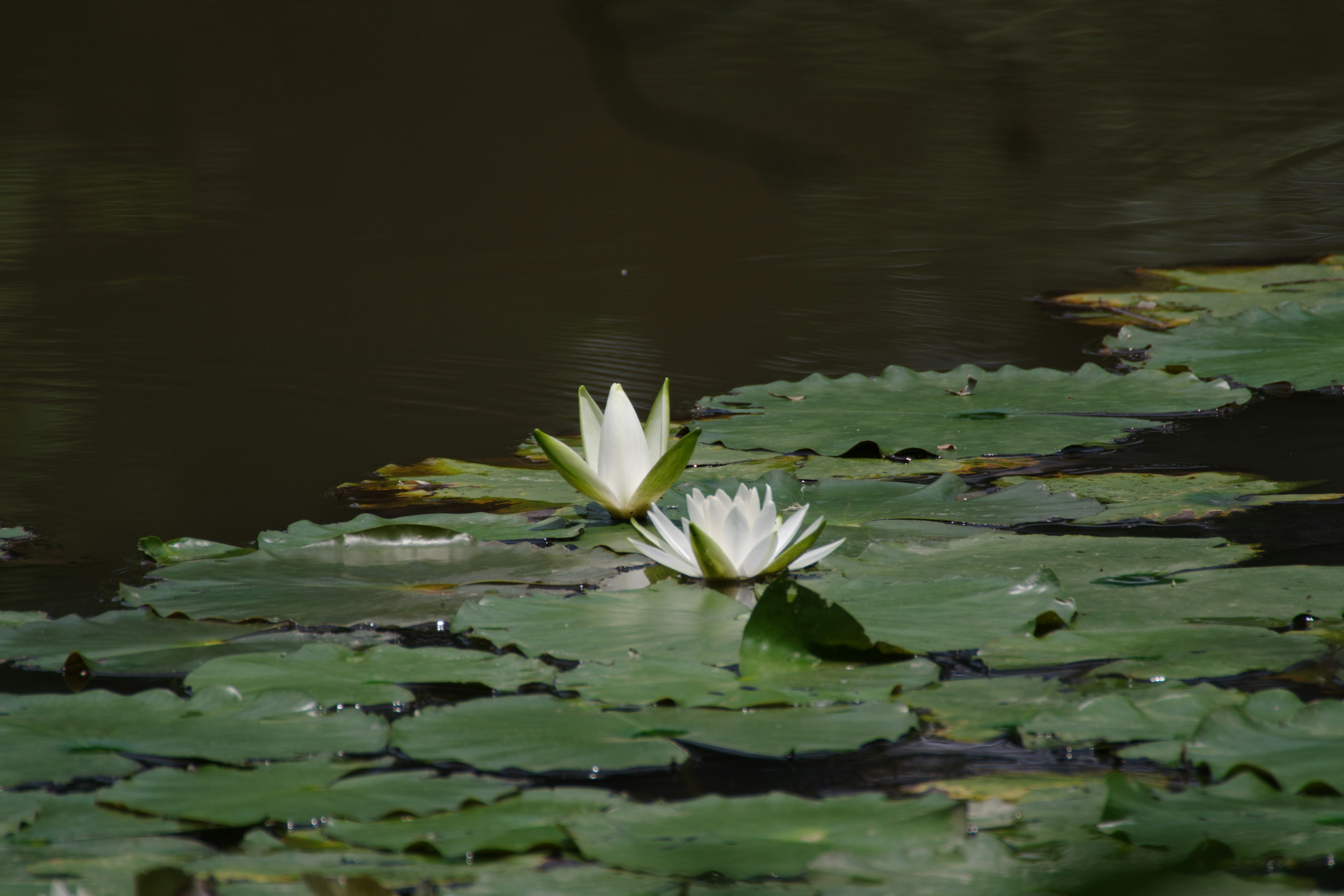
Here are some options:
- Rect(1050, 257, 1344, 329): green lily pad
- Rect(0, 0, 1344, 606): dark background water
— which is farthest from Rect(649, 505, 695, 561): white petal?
Rect(1050, 257, 1344, 329): green lily pad

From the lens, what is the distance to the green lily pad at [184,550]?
1428mm

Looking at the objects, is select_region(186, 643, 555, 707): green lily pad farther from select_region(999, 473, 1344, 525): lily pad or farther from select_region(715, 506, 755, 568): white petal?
select_region(999, 473, 1344, 525): lily pad

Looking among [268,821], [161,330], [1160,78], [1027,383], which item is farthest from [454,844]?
[1160,78]

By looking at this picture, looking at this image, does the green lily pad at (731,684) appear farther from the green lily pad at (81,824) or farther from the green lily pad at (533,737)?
the green lily pad at (81,824)

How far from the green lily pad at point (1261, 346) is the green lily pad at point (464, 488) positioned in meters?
1.29

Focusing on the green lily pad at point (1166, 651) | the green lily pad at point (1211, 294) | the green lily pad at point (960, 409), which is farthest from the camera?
the green lily pad at point (1211, 294)

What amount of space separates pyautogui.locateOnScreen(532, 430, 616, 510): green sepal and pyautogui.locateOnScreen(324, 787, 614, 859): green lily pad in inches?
28.4

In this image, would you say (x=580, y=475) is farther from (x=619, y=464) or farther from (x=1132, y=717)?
(x=1132, y=717)

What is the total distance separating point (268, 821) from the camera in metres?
0.82

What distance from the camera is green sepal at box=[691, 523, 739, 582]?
4.20 ft

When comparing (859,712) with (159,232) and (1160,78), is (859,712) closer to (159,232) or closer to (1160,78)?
(159,232)

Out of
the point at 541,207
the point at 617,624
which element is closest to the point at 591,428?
the point at 617,624

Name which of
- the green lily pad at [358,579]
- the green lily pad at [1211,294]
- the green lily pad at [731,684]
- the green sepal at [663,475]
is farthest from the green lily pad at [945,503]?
the green lily pad at [1211,294]

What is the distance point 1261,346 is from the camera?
8.04ft
